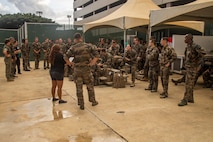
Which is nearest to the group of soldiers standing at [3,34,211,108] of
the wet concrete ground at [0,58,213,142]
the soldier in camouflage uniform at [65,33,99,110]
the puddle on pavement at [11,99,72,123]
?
the soldier in camouflage uniform at [65,33,99,110]

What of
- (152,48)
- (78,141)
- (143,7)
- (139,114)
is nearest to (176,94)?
(152,48)

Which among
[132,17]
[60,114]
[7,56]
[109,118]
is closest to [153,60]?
[109,118]

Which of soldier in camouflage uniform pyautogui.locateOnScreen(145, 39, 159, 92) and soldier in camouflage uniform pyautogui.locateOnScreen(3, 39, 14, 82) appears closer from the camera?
soldier in camouflage uniform pyautogui.locateOnScreen(145, 39, 159, 92)

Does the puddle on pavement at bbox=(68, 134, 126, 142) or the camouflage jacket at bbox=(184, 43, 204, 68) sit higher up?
the camouflage jacket at bbox=(184, 43, 204, 68)

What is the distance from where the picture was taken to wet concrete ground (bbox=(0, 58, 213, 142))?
13.1 ft

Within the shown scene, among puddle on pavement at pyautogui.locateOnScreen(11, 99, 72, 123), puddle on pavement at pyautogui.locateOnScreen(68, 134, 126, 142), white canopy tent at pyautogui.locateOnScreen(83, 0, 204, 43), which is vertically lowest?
puddle on pavement at pyautogui.locateOnScreen(68, 134, 126, 142)

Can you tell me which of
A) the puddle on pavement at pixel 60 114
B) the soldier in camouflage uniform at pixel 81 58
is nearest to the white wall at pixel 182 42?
the soldier in camouflage uniform at pixel 81 58

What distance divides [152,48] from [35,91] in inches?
154

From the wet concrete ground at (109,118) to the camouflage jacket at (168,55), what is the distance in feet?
3.31

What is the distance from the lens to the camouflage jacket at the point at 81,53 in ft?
17.5

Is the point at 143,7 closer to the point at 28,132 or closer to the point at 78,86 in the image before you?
the point at 78,86

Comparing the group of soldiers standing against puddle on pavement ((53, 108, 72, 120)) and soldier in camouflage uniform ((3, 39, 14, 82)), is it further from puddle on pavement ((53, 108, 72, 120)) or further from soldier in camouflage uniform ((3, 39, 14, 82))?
puddle on pavement ((53, 108, 72, 120))

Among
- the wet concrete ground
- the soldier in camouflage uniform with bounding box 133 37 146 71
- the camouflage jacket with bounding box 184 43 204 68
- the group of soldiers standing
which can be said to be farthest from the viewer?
the soldier in camouflage uniform with bounding box 133 37 146 71

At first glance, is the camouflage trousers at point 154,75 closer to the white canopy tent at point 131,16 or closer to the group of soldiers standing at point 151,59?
the group of soldiers standing at point 151,59
